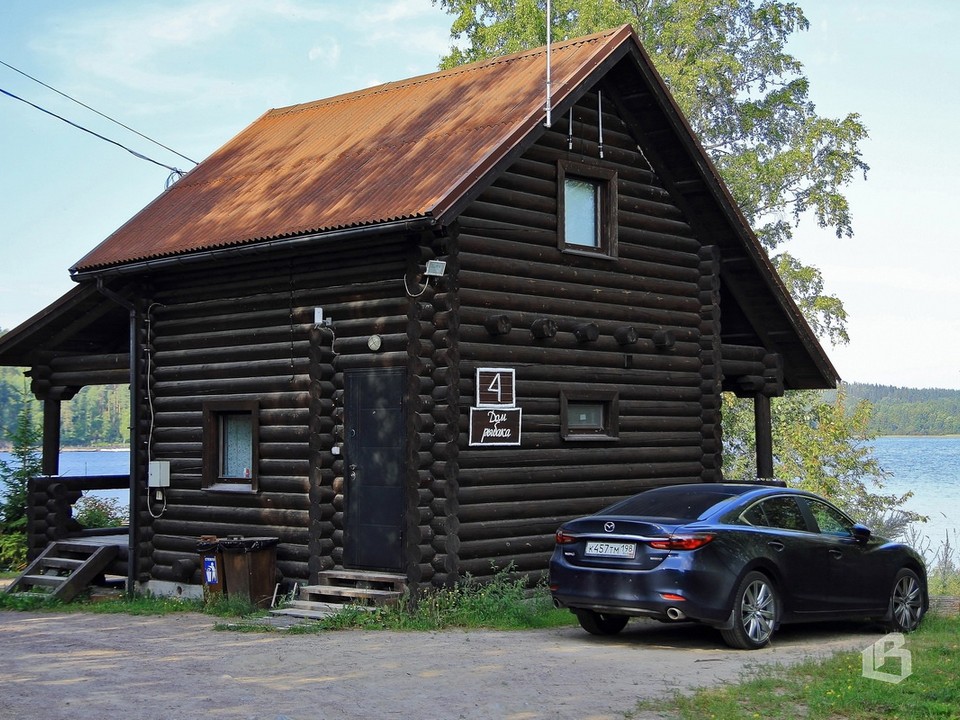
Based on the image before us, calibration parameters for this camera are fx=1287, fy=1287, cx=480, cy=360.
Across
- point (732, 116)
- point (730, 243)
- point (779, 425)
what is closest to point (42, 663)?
point (730, 243)

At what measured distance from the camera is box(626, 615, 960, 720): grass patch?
29.1 ft

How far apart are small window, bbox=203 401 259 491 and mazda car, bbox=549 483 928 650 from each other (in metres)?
5.67

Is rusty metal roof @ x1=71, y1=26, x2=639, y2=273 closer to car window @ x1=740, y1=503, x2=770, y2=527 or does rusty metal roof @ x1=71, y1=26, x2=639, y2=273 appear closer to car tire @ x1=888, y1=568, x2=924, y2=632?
car window @ x1=740, y1=503, x2=770, y2=527

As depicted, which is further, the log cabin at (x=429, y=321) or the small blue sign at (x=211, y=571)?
the small blue sign at (x=211, y=571)

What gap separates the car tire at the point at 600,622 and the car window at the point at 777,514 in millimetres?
1620

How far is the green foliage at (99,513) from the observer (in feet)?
79.8

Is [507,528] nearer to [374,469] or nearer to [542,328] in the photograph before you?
[374,469]

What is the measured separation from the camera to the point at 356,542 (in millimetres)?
15148

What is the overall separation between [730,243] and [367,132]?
5530 mm

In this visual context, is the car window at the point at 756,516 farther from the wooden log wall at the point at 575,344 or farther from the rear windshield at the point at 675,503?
the wooden log wall at the point at 575,344

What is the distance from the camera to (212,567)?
618 inches

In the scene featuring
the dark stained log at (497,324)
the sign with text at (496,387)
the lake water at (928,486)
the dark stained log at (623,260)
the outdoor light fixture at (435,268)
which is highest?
the dark stained log at (623,260)

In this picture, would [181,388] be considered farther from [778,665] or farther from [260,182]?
[778,665]

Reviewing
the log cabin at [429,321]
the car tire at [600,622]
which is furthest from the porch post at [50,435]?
the car tire at [600,622]
